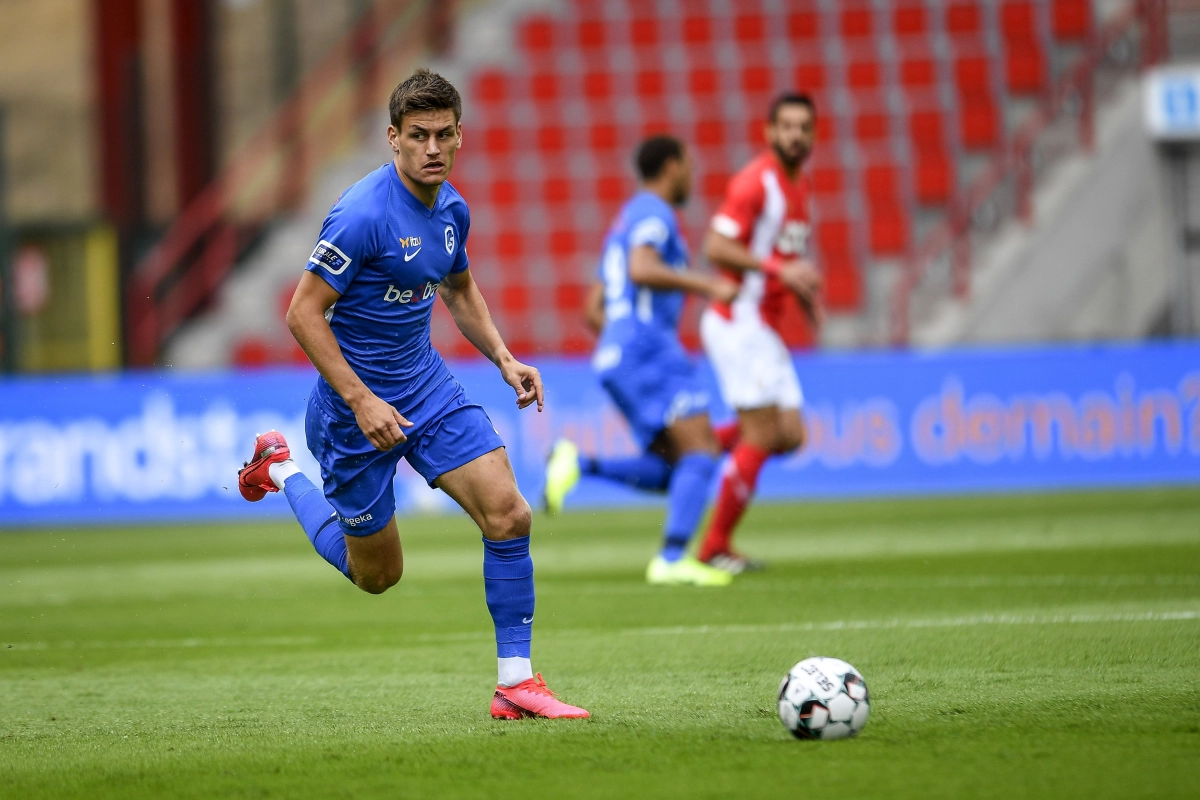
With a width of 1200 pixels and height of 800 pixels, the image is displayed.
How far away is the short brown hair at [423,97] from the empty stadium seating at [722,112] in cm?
1230

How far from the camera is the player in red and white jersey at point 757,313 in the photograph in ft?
28.5

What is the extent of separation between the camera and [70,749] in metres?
4.68

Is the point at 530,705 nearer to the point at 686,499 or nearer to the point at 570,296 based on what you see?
the point at 686,499

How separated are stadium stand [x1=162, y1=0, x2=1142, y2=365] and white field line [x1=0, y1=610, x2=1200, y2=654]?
397 inches

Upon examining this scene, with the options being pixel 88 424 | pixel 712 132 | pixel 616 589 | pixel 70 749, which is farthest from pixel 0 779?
pixel 712 132

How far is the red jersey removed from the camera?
877cm

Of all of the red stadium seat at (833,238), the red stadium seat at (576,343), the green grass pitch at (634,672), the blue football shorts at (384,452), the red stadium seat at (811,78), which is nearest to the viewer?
the green grass pitch at (634,672)

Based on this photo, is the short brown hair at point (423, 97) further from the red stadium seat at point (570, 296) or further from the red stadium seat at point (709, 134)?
the red stadium seat at point (709, 134)

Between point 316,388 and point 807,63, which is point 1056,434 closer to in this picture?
point 807,63

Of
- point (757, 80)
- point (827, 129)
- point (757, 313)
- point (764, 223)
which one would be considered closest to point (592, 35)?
point (757, 80)

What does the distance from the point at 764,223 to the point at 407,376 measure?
163 inches

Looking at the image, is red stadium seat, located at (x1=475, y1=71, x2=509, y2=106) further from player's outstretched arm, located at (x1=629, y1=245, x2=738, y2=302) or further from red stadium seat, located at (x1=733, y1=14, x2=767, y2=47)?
player's outstretched arm, located at (x1=629, y1=245, x2=738, y2=302)

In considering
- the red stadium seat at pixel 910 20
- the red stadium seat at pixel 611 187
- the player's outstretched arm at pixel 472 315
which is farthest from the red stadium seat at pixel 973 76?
the player's outstretched arm at pixel 472 315

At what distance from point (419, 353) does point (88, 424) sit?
32.2 feet
